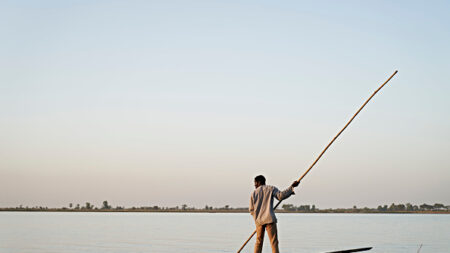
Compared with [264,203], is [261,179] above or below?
above

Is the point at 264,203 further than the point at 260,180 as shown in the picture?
No

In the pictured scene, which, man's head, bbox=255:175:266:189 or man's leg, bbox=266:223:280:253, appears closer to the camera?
man's leg, bbox=266:223:280:253

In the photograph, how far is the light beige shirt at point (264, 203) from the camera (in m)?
8.84

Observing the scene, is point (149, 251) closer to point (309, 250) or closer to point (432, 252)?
point (309, 250)

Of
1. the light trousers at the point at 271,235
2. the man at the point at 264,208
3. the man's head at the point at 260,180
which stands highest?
the man's head at the point at 260,180

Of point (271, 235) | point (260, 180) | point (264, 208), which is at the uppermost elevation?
point (260, 180)

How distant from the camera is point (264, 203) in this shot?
352 inches

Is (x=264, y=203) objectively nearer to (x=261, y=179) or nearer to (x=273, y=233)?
(x=261, y=179)

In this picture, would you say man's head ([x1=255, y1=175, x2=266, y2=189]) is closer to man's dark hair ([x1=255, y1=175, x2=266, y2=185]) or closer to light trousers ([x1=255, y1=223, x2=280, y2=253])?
man's dark hair ([x1=255, y1=175, x2=266, y2=185])

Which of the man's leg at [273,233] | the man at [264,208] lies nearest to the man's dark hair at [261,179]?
the man at [264,208]

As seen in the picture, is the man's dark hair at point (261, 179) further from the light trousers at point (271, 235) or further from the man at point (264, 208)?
the light trousers at point (271, 235)

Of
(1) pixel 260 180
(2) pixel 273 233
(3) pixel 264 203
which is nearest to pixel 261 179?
(1) pixel 260 180

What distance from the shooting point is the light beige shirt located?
8844 mm

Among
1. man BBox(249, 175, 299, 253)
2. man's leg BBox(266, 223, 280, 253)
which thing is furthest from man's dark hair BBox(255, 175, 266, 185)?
man's leg BBox(266, 223, 280, 253)
